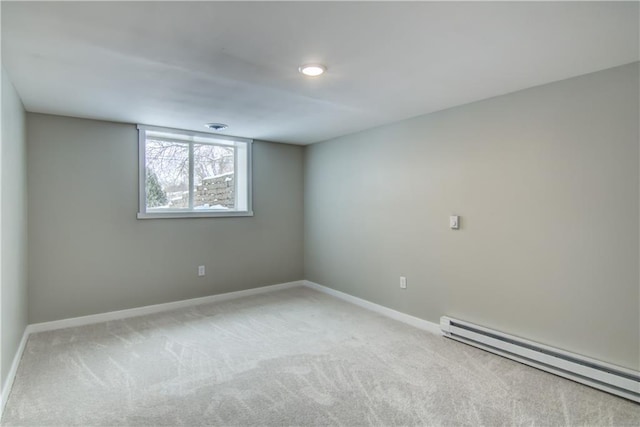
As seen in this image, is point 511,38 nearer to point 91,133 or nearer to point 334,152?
point 334,152

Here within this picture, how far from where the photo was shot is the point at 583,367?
7.50 feet

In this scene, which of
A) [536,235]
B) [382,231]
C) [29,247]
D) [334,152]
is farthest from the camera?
[334,152]

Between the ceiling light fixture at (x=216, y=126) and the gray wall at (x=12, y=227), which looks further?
the ceiling light fixture at (x=216, y=126)

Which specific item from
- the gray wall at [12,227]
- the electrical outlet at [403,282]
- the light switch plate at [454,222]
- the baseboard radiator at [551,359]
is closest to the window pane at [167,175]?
the gray wall at [12,227]

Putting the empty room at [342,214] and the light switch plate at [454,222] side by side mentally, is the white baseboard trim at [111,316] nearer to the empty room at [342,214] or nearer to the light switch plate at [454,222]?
the empty room at [342,214]

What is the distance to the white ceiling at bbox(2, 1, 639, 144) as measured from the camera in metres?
1.60

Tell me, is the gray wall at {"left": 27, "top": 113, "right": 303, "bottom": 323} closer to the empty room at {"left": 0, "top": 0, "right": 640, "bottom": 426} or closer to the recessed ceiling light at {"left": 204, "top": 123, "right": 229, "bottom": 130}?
the empty room at {"left": 0, "top": 0, "right": 640, "bottom": 426}

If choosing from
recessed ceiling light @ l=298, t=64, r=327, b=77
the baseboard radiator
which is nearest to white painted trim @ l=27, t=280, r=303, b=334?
the baseboard radiator

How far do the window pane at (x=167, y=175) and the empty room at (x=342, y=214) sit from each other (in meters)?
0.02

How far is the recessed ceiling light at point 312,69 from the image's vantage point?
2.20m

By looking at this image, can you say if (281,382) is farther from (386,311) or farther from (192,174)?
(192,174)

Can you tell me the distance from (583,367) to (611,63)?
1.97m

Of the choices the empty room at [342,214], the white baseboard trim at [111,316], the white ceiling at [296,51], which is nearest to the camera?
the white ceiling at [296,51]

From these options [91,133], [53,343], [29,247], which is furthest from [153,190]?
[53,343]
